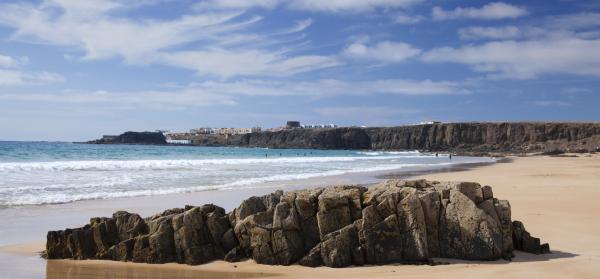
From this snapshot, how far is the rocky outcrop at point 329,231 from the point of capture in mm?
8008

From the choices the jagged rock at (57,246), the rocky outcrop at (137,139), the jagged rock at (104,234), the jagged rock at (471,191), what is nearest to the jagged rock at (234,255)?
the jagged rock at (104,234)

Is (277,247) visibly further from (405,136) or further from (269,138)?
(269,138)

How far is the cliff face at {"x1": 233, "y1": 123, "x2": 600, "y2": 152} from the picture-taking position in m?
109

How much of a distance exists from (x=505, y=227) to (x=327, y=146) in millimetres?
148342

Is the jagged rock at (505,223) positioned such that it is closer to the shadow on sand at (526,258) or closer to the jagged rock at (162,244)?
the shadow on sand at (526,258)

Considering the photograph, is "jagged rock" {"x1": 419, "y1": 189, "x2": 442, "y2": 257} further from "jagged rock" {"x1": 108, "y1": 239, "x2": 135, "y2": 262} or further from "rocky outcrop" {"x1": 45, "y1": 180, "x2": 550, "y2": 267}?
"jagged rock" {"x1": 108, "y1": 239, "x2": 135, "y2": 262}

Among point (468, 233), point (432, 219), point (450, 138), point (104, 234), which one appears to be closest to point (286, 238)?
point (432, 219)

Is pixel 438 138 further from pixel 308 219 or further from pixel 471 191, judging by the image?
pixel 308 219

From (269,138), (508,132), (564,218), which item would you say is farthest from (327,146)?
(564,218)

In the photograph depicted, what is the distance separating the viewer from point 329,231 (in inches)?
328

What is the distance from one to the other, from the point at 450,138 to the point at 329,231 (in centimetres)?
13183

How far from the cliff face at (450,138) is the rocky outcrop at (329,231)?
9169cm

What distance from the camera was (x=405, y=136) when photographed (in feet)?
476

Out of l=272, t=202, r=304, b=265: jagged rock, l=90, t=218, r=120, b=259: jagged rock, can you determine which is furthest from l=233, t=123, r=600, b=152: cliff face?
l=90, t=218, r=120, b=259: jagged rock
